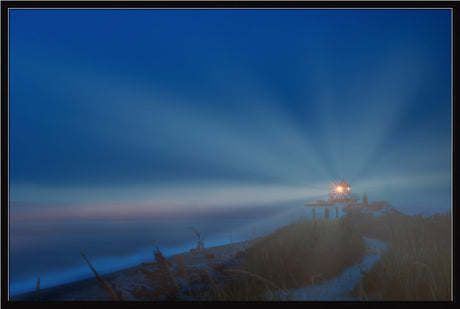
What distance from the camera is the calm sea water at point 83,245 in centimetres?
233

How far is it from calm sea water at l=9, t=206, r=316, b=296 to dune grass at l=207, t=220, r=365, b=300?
417mm

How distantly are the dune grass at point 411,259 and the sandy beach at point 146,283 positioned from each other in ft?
3.40

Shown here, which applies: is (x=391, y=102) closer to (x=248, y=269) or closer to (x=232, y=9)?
(x=232, y=9)

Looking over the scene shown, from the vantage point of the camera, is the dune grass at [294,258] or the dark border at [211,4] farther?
the dark border at [211,4]

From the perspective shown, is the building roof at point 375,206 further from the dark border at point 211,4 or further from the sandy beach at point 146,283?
the dark border at point 211,4

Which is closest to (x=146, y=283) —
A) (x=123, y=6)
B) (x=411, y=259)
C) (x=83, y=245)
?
(x=83, y=245)

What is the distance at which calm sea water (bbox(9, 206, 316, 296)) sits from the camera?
2330 millimetres

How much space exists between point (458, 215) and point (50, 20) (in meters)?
3.38

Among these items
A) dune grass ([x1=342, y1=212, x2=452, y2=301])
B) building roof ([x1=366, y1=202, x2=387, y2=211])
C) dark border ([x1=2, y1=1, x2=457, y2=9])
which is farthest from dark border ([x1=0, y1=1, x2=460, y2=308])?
building roof ([x1=366, y1=202, x2=387, y2=211])

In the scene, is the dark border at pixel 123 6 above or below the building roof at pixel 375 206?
above

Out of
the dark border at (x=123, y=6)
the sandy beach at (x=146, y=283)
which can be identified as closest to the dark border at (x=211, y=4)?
the dark border at (x=123, y=6)

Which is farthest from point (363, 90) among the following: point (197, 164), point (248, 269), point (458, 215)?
point (248, 269)

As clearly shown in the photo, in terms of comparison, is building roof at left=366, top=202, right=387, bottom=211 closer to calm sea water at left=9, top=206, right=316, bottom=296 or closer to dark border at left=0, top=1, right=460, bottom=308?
dark border at left=0, top=1, right=460, bottom=308

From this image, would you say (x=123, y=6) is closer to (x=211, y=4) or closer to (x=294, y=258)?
(x=211, y=4)
